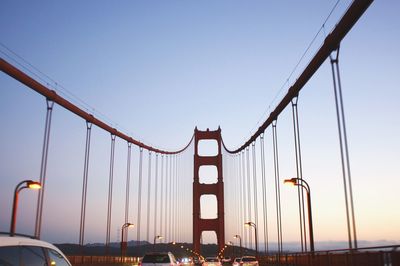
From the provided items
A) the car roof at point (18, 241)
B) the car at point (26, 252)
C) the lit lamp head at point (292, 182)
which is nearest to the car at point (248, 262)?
the lit lamp head at point (292, 182)

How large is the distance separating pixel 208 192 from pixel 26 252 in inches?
2812

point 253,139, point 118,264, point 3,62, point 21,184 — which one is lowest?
point 118,264

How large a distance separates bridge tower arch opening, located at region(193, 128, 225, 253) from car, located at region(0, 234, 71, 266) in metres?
68.8

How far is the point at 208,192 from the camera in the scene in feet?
250

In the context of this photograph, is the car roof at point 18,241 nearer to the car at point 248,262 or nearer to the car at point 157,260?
the car at point 157,260

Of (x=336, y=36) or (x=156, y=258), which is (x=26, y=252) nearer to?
(x=336, y=36)

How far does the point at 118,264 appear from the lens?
33.5 meters

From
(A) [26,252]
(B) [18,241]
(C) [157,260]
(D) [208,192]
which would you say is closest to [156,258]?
(C) [157,260]

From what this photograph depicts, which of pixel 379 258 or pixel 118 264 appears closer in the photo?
pixel 379 258

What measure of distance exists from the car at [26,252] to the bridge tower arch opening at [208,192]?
2707 inches

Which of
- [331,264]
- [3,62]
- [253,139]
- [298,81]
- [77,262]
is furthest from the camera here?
[253,139]

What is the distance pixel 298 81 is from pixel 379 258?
12544 millimetres

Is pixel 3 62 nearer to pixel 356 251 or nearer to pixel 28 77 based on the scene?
pixel 28 77

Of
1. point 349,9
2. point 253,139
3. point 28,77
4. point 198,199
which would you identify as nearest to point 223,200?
point 198,199
